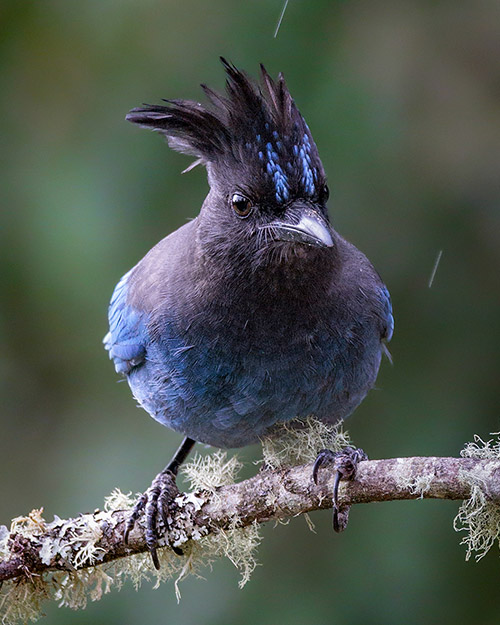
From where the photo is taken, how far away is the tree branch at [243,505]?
2.93 metres

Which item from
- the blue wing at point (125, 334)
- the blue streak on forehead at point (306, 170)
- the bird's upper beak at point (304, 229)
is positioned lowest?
the blue wing at point (125, 334)

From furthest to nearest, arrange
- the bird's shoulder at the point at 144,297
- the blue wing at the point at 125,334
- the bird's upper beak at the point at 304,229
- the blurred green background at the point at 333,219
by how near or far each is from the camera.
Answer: the blurred green background at the point at 333,219, the blue wing at the point at 125,334, the bird's shoulder at the point at 144,297, the bird's upper beak at the point at 304,229

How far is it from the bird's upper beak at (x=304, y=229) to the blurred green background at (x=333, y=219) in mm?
1462

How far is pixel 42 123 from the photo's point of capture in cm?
547

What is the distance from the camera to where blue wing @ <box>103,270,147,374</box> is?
4219 millimetres

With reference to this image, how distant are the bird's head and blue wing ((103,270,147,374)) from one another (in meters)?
0.54

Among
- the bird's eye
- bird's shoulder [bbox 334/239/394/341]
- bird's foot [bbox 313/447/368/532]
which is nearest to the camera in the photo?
bird's foot [bbox 313/447/368/532]

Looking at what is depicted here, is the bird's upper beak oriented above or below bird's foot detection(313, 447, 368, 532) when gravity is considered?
above

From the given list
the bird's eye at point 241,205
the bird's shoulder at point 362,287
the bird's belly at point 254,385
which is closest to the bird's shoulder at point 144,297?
the bird's belly at point 254,385

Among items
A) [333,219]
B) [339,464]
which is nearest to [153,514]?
[339,464]

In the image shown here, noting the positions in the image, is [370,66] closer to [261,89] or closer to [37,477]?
[261,89]

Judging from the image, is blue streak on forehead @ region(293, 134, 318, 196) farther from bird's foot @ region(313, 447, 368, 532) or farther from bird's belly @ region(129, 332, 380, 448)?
bird's foot @ region(313, 447, 368, 532)

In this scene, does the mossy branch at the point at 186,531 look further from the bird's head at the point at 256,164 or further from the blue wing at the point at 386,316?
the bird's head at the point at 256,164

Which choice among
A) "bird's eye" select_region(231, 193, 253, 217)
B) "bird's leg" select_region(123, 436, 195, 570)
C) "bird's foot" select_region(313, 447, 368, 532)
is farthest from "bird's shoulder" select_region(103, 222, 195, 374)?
"bird's foot" select_region(313, 447, 368, 532)
